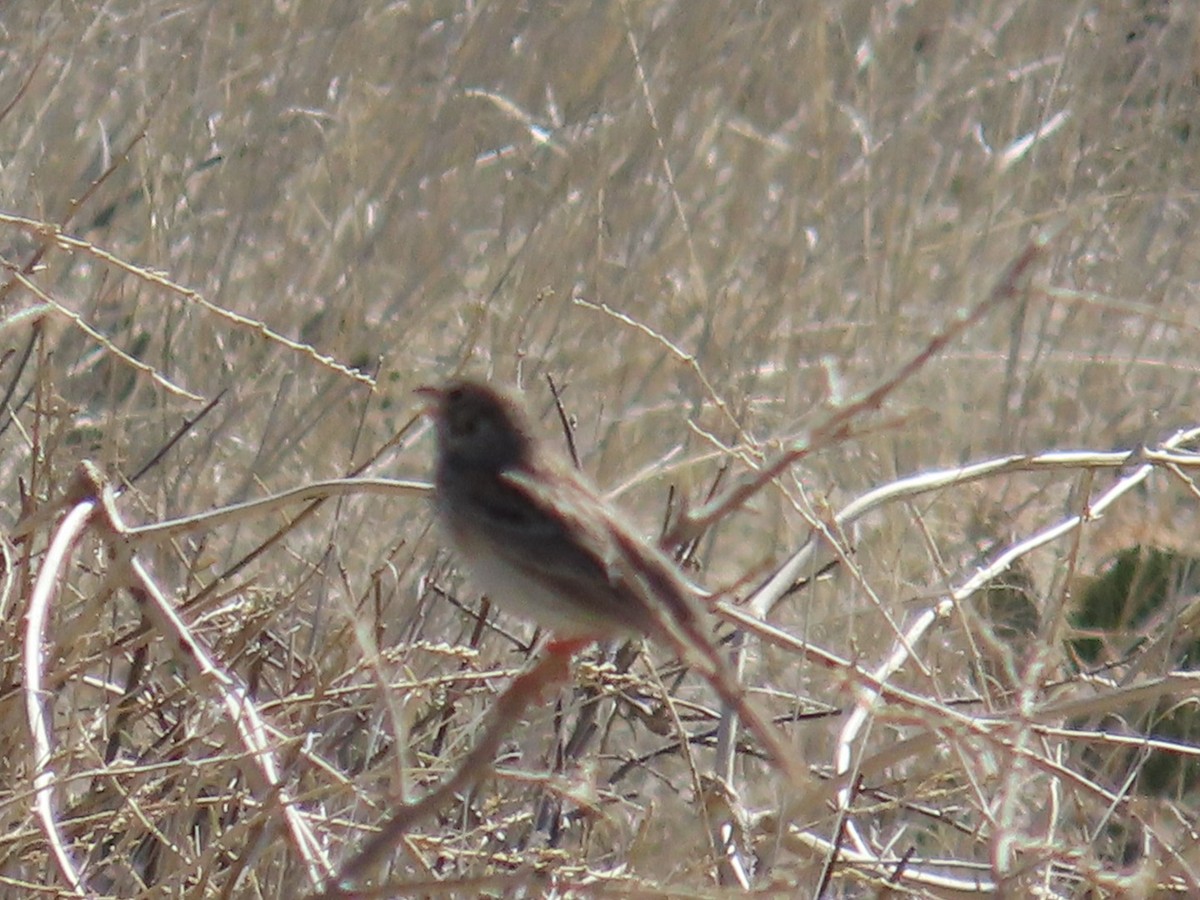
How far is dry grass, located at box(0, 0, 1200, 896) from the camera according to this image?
3.25 metres

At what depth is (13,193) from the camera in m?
4.98

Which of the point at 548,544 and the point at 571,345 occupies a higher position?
the point at 548,544

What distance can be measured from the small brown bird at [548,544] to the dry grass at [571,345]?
0.45 ft

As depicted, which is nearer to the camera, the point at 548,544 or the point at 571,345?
the point at 548,544

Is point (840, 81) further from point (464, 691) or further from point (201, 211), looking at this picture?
point (464, 691)

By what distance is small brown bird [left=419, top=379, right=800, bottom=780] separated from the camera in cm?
269

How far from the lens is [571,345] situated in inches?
212

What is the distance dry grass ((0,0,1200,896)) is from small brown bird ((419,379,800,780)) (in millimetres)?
137

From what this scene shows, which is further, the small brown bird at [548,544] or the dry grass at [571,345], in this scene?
the dry grass at [571,345]

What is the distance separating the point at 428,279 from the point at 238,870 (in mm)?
3012

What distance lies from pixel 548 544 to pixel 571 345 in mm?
2458

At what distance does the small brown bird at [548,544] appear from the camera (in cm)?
269

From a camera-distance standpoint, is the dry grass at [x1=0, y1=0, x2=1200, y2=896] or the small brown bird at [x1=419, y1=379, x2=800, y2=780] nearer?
the small brown bird at [x1=419, y1=379, x2=800, y2=780]

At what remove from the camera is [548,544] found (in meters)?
2.98
